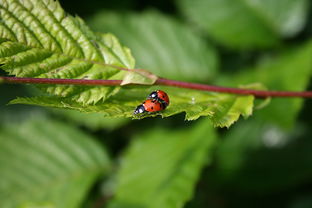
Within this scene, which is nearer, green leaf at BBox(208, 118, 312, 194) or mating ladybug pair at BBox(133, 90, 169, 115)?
mating ladybug pair at BBox(133, 90, 169, 115)

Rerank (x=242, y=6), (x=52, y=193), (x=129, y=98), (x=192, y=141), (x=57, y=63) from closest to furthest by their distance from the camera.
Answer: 1. (x=57, y=63)
2. (x=129, y=98)
3. (x=192, y=141)
4. (x=52, y=193)
5. (x=242, y=6)

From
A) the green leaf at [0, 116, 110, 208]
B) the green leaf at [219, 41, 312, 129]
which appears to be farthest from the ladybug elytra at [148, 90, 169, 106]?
the green leaf at [0, 116, 110, 208]

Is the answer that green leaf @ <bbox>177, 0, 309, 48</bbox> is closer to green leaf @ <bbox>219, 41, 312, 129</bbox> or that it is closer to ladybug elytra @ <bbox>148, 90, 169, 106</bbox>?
green leaf @ <bbox>219, 41, 312, 129</bbox>

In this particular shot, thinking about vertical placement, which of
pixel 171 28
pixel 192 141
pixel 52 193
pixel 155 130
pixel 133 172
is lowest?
pixel 52 193

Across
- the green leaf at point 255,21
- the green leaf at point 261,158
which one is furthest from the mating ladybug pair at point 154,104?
the green leaf at point 255,21

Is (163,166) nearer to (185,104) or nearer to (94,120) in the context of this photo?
(94,120)

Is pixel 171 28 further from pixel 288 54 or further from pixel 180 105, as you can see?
pixel 180 105

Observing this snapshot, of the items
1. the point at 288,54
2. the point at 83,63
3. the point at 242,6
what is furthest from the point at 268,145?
the point at 83,63

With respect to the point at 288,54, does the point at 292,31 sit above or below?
above
